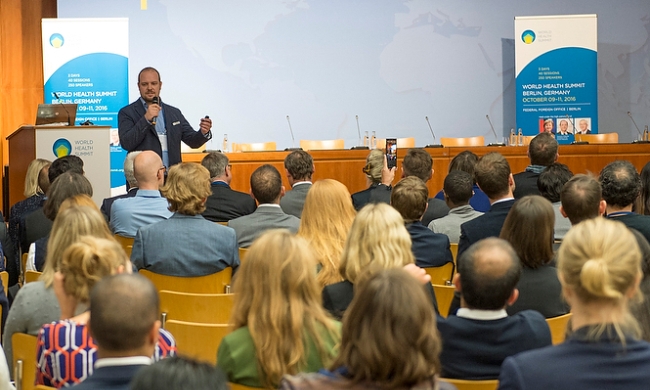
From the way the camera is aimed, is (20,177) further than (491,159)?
Yes

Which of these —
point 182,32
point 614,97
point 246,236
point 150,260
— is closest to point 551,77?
point 614,97

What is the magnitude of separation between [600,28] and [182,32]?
243 inches

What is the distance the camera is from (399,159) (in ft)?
31.4

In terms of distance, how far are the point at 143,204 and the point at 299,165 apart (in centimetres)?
158

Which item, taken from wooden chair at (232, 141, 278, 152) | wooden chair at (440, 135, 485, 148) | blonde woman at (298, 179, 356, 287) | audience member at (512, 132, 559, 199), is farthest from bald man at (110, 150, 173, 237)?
wooden chair at (440, 135, 485, 148)

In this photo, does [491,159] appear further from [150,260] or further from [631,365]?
[631,365]

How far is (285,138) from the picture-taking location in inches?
479

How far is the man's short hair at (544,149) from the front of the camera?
6742mm

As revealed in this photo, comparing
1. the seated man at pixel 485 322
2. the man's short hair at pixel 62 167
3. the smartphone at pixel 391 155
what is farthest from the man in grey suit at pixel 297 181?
the seated man at pixel 485 322

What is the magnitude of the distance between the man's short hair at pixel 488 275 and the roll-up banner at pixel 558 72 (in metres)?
9.25

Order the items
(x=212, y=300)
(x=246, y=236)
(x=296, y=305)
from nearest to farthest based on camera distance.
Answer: (x=296, y=305) → (x=212, y=300) → (x=246, y=236)

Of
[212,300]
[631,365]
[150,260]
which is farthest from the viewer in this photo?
[150,260]

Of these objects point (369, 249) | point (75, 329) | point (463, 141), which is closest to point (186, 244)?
point (369, 249)

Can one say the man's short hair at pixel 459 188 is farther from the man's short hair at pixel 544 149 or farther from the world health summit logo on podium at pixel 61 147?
the world health summit logo on podium at pixel 61 147
